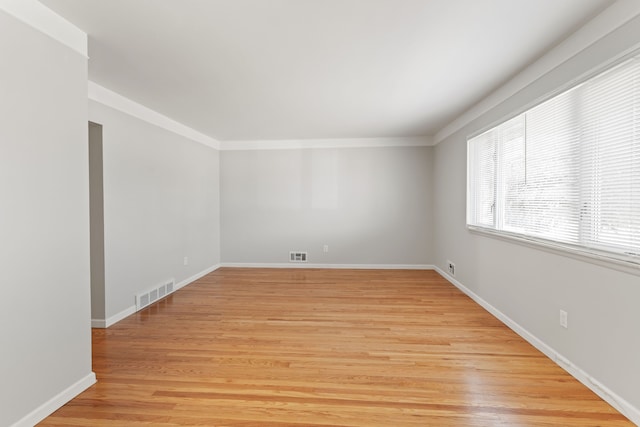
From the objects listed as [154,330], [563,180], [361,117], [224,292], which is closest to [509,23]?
[563,180]

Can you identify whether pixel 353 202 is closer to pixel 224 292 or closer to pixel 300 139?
pixel 300 139

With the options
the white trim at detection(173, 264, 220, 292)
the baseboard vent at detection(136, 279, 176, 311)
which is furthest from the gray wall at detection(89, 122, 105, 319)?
the white trim at detection(173, 264, 220, 292)

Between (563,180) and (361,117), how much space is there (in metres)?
2.78

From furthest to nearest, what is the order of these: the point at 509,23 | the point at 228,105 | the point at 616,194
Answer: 1. the point at 228,105
2. the point at 509,23
3. the point at 616,194

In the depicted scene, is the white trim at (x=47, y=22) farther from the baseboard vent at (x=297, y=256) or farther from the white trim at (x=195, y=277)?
the baseboard vent at (x=297, y=256)

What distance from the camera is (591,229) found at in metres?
2.24

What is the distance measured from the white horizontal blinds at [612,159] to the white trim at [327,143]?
393cm

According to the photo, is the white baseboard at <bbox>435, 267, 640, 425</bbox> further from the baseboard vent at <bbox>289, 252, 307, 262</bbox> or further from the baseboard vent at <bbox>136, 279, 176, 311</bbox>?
the baseboard vent at <bbox>136, 279, 176, 311</bbox>

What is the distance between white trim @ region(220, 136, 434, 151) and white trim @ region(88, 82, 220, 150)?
98 centimetres

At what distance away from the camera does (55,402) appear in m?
2.01

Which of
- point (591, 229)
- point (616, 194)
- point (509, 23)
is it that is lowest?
point (591, 229)

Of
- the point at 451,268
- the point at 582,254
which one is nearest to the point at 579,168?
the point at 582,254

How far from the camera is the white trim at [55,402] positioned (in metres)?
1.84

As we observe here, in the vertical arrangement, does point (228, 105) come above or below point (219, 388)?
above
